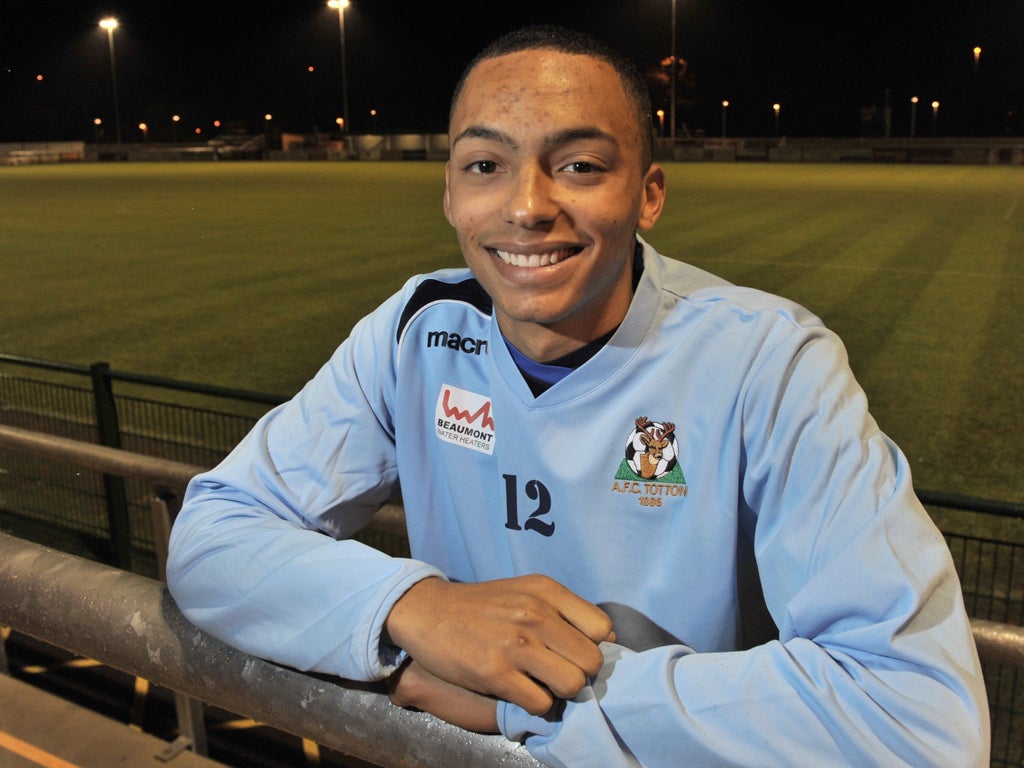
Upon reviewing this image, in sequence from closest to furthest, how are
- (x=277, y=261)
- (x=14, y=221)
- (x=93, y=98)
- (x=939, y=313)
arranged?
(x=939, y=313) < (x=277, y=261) < (x=14, y=221) < (x=93, y=98)

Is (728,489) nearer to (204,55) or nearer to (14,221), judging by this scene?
(14,221)

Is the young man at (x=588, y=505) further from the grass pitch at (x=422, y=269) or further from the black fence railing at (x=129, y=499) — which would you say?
the grass pitch at (x=422, y=269)

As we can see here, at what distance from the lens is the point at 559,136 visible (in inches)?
67.1

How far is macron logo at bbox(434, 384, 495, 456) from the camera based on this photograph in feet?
6.04

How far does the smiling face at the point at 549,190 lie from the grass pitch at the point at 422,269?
17.8 feet

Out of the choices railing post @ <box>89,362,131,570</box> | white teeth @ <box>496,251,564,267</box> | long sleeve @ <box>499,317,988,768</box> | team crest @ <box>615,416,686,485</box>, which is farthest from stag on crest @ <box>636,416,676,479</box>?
railing post @ <box>89,362,131,570</box>

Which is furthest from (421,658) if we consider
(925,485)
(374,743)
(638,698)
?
(925,485)

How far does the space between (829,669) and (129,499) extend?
5.73m

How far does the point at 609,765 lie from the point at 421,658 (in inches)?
10.4

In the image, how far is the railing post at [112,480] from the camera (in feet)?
17.5

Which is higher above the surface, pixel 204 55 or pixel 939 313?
pixel 204 55

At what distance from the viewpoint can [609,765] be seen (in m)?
1.13

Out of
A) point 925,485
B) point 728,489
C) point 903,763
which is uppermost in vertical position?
point 728,489

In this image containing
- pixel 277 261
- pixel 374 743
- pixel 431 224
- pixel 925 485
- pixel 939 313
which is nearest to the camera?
pixel 374 743
